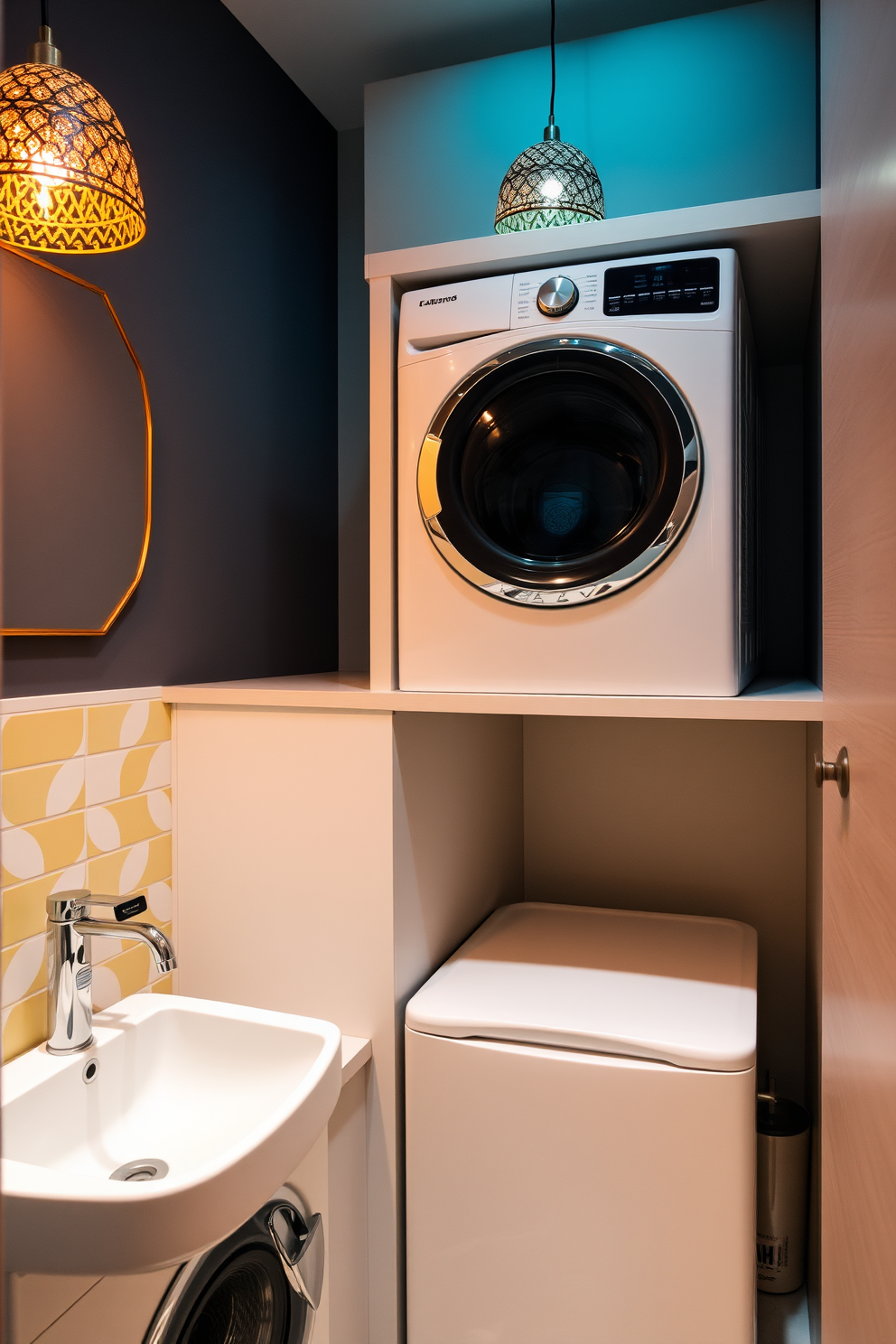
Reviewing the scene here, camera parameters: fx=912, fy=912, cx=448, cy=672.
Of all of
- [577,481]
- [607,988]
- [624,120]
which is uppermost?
[624,120]

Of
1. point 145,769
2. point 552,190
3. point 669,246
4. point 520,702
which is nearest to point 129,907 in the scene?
point 145,769

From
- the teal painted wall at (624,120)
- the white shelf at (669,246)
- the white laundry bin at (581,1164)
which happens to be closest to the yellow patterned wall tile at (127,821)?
the white laundry bin at (581,1164)

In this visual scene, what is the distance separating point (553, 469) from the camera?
4.96ft

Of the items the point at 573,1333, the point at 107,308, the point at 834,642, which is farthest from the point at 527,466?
the point at 573,1333

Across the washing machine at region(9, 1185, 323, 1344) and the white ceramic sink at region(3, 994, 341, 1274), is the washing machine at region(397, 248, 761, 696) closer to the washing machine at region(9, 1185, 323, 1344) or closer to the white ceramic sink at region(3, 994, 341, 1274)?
the white ceramic sink at region(3, 994, 341, 1274)

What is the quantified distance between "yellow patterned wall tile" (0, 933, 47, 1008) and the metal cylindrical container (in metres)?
1.32

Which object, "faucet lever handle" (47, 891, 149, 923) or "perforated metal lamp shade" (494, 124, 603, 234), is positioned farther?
"perforated metal lamp shade" (494, 124, 603, 234)

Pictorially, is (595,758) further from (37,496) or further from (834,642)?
(37,496)

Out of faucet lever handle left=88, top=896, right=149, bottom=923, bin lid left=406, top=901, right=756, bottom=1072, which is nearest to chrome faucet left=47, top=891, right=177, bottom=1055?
faucet lever handle left=88, top=896, right=149, bottom=923

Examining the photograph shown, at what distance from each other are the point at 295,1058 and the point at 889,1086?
0.93 metres

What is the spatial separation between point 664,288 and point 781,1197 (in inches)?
65.2

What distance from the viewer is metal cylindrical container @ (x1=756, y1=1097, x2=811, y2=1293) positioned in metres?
1.73

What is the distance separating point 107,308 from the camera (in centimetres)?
156

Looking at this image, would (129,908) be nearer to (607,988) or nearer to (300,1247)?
(300,1247)
